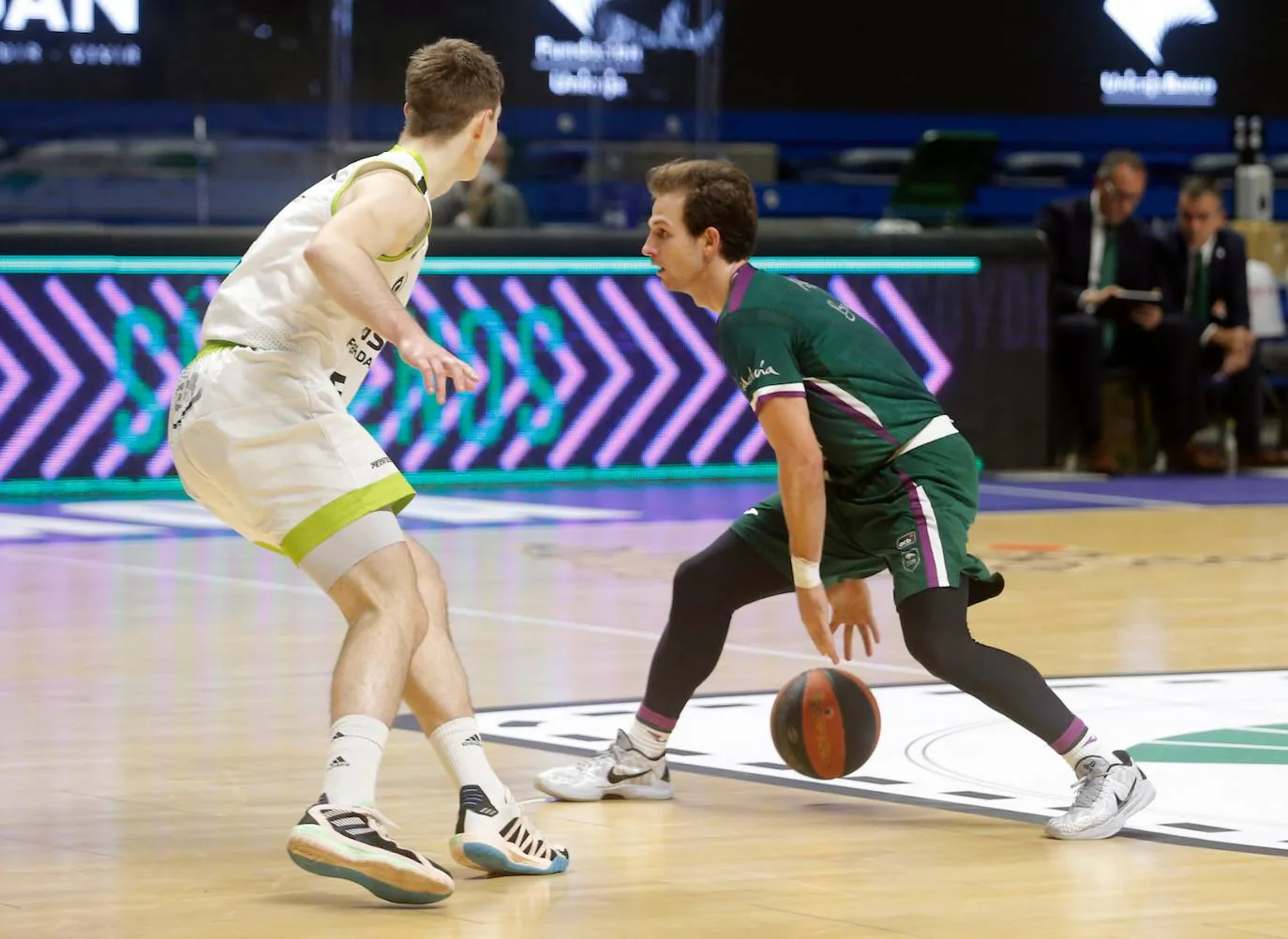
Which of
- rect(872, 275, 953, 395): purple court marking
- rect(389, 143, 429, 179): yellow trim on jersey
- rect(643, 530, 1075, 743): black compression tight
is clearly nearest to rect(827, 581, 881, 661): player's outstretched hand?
rect(643, 530, 1075, 743): black compression tight

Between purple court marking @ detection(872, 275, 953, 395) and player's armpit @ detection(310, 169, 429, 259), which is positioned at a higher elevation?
player's armpit @ detection(310, 169, 429, 259)

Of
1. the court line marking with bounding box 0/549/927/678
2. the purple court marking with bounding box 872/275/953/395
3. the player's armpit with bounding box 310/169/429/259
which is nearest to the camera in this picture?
the player's armpit with bounding box 310/169/429/259

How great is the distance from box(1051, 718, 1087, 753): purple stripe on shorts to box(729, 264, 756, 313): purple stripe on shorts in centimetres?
122

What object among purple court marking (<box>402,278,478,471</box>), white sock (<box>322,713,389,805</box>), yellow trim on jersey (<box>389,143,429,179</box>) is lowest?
purple court marking (<box>402,278,478,471</box>)

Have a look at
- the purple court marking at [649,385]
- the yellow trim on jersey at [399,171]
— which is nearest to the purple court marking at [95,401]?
the purple court marking at [649,385]

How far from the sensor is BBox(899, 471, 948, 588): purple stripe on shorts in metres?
5.86

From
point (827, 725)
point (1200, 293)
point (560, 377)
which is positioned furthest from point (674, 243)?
point (1200, 293)

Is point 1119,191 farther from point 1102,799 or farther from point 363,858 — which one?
point 363,858

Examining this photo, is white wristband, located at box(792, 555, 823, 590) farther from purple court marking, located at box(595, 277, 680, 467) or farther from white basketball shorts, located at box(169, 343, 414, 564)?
purple court marking, located at box(595, 277, 680, 467)

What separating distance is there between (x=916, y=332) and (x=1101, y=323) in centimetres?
112

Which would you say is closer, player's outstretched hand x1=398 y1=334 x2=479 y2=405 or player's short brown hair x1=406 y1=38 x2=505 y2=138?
player's outstretched hand x1=398 y1=334 x2=479 y2=405

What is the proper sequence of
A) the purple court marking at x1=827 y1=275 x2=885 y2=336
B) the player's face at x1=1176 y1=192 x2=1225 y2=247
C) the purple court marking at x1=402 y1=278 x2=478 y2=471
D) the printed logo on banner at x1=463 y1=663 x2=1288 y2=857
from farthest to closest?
the player's face at x1=1176 y1=192 x2=1225 y2=247
the purple court marking at x1=827 y1=275 x2=885 y2=336
the purple court marking at x1=402 y1=278 x2=478 y2=471
the printed logo on banner at x1=463 y1=663 x2=1288 y2=857

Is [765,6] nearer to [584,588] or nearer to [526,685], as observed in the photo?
[584,588]

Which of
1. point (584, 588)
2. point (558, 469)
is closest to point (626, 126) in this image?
point (558, 469)
